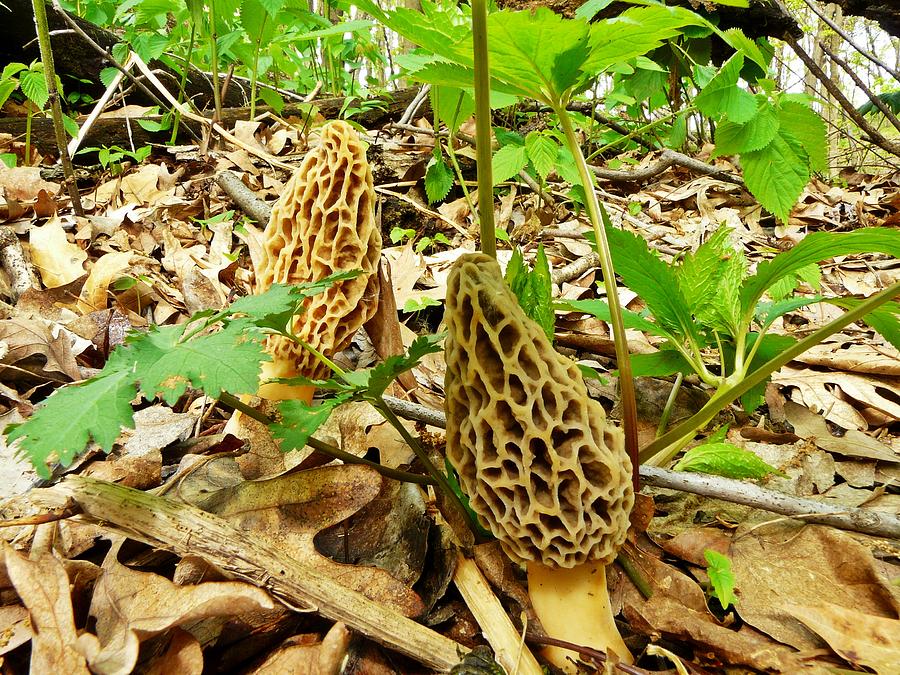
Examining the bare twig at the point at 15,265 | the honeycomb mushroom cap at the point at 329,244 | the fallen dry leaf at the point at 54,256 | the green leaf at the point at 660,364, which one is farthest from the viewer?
the fallen dry leaf at the point at 54,256

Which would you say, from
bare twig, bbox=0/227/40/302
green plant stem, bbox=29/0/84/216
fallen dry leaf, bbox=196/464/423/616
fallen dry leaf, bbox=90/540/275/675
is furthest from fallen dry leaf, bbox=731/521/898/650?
green plant stem, bbox=29/0/84/216

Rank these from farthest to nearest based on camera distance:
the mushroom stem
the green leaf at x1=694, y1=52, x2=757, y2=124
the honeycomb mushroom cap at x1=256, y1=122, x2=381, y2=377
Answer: the honeycomb mushroom cap at x1=256, y1=122, x2=381, y2=377 → the green leaf at x1=694, y1=52, x2=757, y2=124 → the mushroom stem

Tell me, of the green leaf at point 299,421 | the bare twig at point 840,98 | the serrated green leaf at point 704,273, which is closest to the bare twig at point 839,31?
the bare twig at point 840,98

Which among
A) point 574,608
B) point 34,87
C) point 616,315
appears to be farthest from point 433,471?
point 34,87

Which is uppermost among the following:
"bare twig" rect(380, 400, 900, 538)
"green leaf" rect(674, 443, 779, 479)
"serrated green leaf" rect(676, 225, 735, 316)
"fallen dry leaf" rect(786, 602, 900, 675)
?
"serrated green leaf" rect(676, 225, 735, 316)

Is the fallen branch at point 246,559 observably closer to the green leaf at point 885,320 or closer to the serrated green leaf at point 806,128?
the green leaf at point 885,320

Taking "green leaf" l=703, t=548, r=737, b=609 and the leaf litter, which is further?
"green leaf" l=703, t=548, r=737, b=609

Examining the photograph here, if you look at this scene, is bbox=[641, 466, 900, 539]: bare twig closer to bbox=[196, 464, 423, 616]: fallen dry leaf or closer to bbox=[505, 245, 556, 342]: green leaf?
bbox=[505, 245, 556, 342]: green leaf
